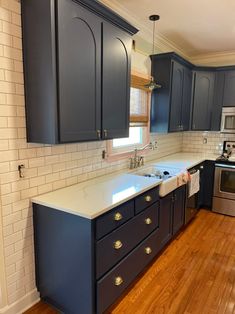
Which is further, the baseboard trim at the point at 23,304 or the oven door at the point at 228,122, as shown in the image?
the oven door at the point at 228,122

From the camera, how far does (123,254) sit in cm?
188

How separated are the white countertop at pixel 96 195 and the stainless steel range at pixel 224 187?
1.86 m

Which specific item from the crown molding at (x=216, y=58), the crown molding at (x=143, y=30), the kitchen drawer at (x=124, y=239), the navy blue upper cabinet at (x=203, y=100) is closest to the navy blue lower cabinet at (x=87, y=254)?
the kitchen drawer at (x=124, y=239)

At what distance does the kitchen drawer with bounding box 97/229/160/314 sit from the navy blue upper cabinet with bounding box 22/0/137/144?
104 centimetres

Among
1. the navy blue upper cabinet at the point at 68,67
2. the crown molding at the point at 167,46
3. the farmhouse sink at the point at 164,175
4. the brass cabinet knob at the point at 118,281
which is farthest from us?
the crown molding at the point at 167,46

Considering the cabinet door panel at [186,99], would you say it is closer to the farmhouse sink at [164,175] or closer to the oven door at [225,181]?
the oven door at [225,181]

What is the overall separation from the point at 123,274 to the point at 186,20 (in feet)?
9.46

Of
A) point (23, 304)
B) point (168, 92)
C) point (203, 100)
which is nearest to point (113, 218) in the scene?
point (23, 304)

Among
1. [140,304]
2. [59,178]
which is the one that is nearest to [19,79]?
[59,178]

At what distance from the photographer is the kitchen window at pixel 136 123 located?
283 centimetres

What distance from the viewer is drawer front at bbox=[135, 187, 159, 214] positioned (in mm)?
2022

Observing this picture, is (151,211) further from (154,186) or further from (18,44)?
(18,44)

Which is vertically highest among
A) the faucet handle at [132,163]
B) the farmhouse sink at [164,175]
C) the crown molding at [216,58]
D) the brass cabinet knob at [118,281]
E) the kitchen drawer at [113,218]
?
the crown molding at [216,58]

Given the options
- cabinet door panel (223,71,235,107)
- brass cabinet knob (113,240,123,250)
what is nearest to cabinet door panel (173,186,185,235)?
brass cabinet knob (113,240,123,250)
